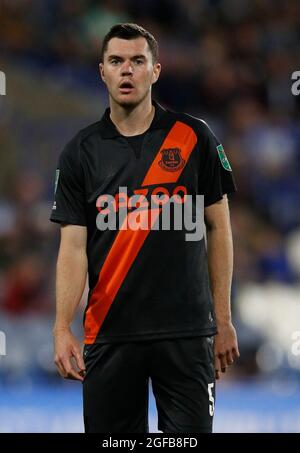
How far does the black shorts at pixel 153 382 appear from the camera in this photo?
3.38 metres

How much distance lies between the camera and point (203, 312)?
3434 mm

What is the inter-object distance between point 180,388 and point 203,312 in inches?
10.2

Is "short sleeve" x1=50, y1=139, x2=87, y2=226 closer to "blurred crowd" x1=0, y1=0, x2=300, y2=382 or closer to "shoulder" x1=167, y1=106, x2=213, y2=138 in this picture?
"shoulder" x1=167, y1=106, x2=213, y2=138

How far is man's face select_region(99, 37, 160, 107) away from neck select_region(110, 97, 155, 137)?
0.09ft

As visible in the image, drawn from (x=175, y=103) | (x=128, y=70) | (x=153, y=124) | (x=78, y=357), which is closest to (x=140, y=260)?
(x=78, y=357)

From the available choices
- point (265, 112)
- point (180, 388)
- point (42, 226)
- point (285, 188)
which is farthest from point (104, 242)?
point (265, 112)

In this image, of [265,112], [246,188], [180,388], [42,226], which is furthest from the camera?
[265,112]

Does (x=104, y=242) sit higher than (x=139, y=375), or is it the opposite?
(x=104, y=242)

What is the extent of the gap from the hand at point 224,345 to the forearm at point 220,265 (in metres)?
0.03

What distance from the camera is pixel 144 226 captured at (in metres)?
3.39

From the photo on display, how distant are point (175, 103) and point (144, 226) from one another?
18.0 feet

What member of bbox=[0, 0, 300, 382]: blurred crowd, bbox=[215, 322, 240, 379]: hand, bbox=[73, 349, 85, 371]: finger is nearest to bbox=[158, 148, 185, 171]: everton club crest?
bbox=[215, 322, 240, 379]: hand

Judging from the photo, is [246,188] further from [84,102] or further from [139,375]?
[139,375]

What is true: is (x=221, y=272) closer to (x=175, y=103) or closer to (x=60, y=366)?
(x=60, y=366)
